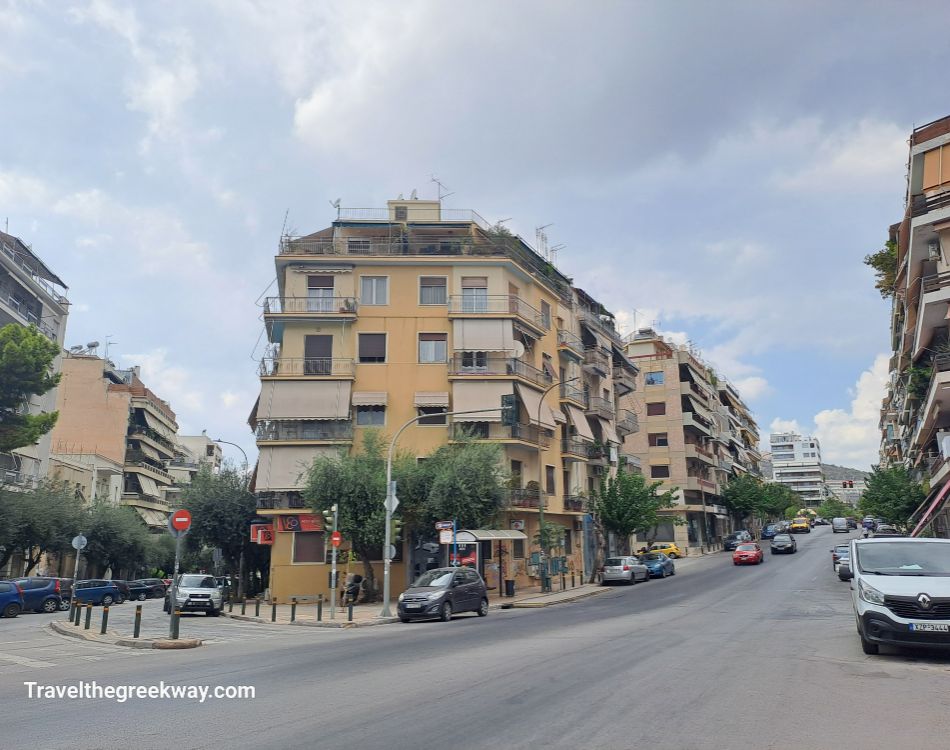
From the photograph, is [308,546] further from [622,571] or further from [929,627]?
[929,627]

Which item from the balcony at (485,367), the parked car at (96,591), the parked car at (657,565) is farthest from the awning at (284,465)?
the parked car at (657,565)

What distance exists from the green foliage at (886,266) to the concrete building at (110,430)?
5922 centimetres

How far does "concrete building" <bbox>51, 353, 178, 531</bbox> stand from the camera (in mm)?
65375

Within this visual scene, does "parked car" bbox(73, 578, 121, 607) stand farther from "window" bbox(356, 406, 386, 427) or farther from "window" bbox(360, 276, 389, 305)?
"window" bbox(360, 276, 389, 305)

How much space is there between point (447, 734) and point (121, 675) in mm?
6981

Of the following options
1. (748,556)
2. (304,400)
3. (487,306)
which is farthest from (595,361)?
(304,400)

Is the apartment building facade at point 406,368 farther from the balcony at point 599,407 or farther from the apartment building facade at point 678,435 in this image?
the apartment building facade at point 678,435

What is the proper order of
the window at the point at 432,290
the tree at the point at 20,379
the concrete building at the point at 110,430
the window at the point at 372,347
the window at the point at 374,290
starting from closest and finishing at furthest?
the tree at the point at 20,379, the window at the point at 372,347, the window at the point at 374,290, the window at the point at 432,290, the concrete building at the point at 110,430

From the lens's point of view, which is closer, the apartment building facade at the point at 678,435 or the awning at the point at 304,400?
the awning at the point at 304,400

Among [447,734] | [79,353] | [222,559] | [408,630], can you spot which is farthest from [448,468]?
[79,353]

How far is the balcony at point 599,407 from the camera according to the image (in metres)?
47.9

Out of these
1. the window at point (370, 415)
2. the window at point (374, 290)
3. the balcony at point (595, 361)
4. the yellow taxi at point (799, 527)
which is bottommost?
the yellow taxi at point (799, 527)

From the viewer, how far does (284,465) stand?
3588cm

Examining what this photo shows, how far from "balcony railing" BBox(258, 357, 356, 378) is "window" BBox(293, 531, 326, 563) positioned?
8022mm
